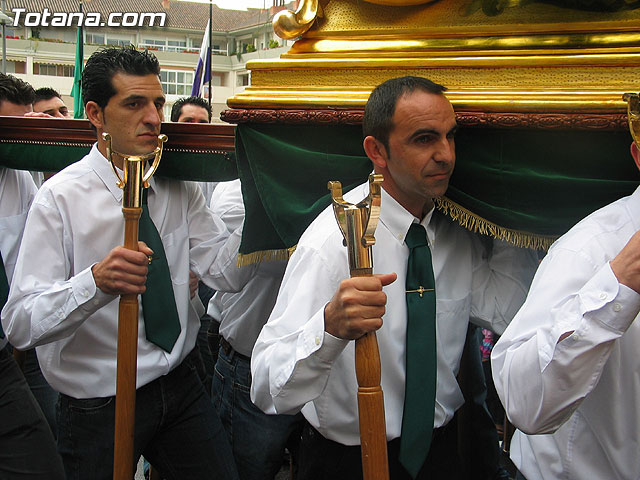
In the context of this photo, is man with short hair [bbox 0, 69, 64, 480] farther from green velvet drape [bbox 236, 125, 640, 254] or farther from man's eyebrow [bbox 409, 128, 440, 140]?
man's eyebrow [bbox 409, 128, 440, 140]

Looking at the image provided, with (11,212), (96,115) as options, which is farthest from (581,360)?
(11,212)

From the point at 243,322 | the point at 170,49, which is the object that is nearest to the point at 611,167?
the point at 243,322

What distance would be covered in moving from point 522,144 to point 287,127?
0.78 m

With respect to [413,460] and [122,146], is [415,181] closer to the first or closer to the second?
[413,460]

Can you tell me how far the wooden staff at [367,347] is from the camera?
1655mm

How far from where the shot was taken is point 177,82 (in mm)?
46438

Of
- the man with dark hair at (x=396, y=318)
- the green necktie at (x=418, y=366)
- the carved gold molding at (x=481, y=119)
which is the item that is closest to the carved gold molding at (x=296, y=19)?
the carved gold molding at (x=481, y=119)

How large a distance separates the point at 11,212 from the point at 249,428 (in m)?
1.44

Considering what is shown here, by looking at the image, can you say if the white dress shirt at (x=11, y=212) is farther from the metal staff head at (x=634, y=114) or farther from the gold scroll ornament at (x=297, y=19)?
the metal staff head at (x=634, y=114)

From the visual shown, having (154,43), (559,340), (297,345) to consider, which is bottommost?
(297,345)

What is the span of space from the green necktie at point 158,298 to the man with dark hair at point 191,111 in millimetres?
2542

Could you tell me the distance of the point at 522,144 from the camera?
211cm

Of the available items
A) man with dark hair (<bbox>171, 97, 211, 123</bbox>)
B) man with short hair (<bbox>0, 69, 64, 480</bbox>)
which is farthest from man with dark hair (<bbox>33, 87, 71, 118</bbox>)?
man with short hair (<bbox>0, 69, 64, 480</bbox>)

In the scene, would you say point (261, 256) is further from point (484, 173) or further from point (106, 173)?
point (484, 173)
